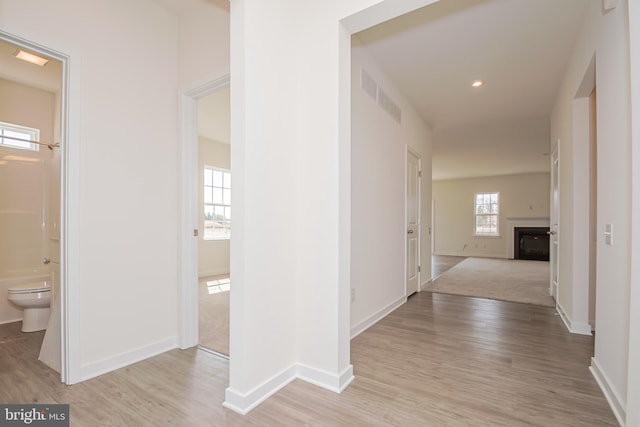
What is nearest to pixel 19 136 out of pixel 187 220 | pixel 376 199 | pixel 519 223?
pixel 187 220

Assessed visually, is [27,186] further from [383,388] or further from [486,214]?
[486,214]

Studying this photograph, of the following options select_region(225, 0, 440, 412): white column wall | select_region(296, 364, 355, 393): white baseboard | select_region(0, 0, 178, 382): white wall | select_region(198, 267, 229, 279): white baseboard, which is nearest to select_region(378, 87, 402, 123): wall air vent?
select_region(225, 0, 440, 412): white column wall

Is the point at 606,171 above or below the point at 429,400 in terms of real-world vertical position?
above

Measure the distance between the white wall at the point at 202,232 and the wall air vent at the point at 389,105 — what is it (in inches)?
154

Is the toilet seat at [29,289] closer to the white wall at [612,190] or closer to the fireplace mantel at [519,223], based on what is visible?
the white wall at [612,190]

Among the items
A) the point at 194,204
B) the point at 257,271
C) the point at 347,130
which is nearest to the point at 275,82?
the point at 347,130

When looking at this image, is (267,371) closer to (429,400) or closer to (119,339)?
(429,400)

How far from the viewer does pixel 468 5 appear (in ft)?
8.02

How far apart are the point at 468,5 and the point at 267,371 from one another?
124 inches

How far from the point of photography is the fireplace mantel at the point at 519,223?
941cm

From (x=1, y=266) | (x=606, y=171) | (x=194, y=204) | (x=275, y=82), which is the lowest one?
(x=1, y=266)

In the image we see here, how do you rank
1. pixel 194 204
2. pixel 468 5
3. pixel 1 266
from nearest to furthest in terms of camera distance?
pixel 468 5 < pixel 194 204 < pixel 1 266

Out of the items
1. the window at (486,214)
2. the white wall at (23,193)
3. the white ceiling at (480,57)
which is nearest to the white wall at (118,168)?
the white ceiling at (480,57)

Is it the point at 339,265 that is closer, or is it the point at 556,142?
the point at 339,265
